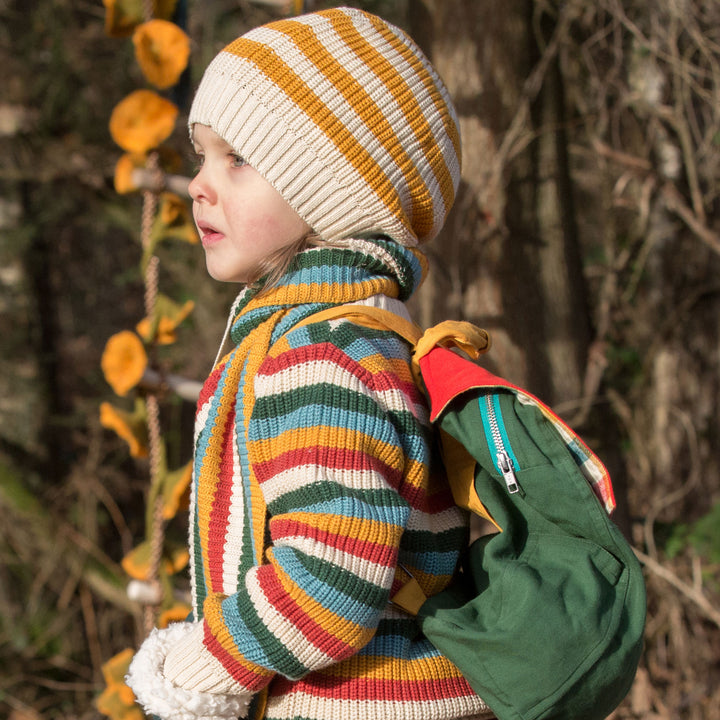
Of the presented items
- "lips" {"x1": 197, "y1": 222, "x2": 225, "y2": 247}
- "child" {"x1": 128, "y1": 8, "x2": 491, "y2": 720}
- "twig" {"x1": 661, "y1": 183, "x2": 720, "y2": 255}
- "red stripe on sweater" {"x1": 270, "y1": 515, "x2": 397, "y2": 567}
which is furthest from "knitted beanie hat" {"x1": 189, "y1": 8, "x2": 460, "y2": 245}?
"twig" {"x1": 661, "y1": 183, "x2": 720, "y2": 255}

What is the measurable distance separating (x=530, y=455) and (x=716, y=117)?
2.56 metres

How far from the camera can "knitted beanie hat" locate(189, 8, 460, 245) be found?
138cm

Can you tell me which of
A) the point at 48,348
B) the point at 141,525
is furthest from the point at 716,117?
the point at 141,525

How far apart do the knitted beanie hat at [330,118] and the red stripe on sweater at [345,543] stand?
21.6 inches

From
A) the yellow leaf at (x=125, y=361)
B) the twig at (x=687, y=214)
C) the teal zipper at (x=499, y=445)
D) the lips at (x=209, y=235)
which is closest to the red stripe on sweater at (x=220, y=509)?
the lips at (x=209, y=235)

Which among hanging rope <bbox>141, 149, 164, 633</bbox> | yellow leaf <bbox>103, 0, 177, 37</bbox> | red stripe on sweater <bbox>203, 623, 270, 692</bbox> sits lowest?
hanging rope <bbox>141, 149, 164, 633</bbox>

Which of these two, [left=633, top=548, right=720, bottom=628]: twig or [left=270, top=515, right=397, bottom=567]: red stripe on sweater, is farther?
[left=633, top=548, right=720, bottom=628]: twig

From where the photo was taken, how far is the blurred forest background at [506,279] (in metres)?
2.81

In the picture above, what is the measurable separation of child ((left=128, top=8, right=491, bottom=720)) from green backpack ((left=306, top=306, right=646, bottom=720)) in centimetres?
8

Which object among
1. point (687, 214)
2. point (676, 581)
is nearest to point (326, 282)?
point (676, 581)

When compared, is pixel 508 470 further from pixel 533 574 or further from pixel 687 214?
pixel 687 214

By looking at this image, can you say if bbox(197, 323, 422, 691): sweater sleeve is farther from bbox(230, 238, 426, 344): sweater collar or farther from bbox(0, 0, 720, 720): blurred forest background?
bbox(0, 0, 720, 720): blurred forest background

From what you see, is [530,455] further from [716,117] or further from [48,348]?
[48,348]

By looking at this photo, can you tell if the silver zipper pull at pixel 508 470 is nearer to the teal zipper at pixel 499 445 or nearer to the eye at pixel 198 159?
the teal zipper at pixel 499 445
